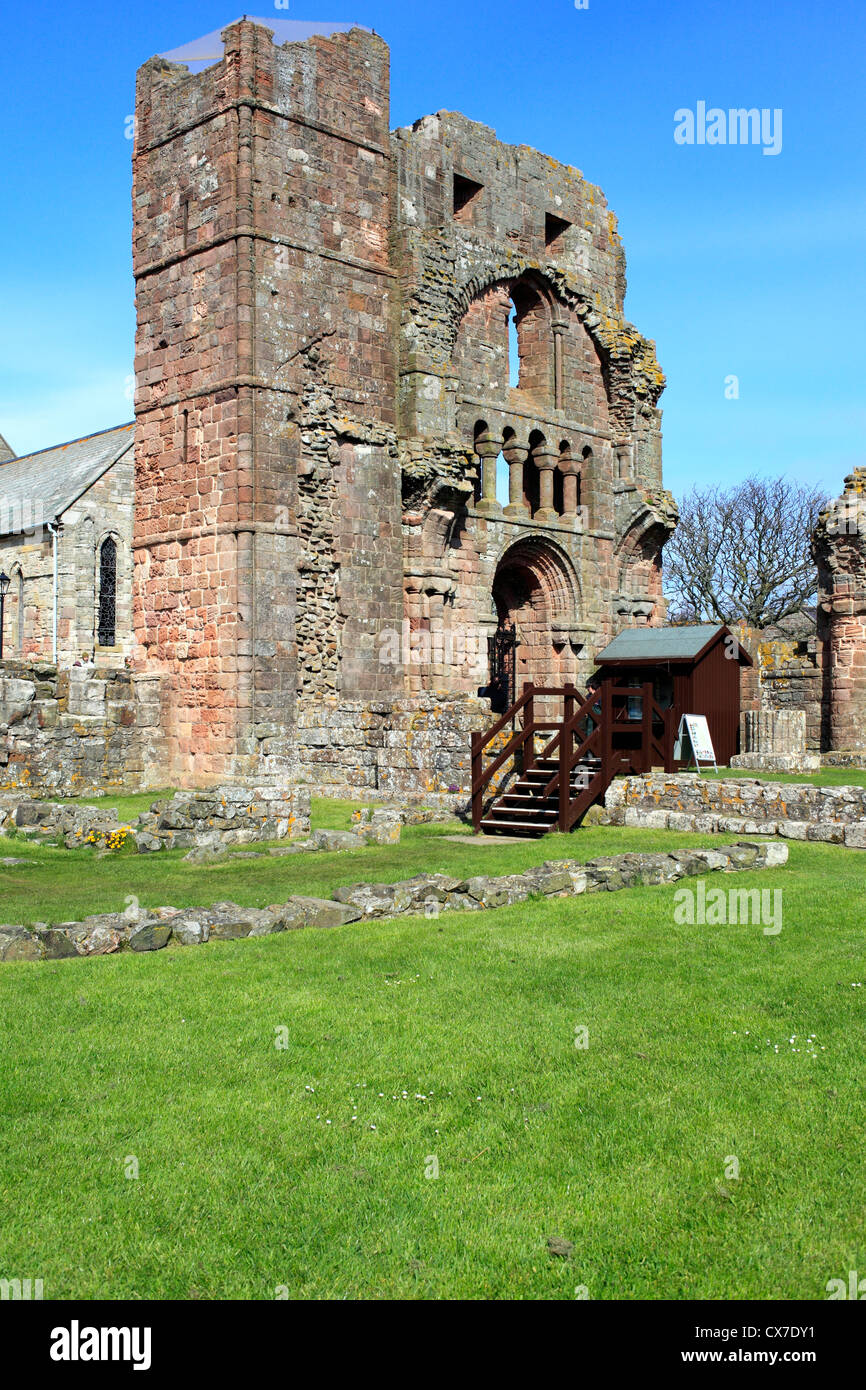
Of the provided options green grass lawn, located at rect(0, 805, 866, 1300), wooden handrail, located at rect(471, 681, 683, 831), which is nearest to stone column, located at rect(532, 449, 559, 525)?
wooden handrail, located at rect(471, 681, 683, 831)

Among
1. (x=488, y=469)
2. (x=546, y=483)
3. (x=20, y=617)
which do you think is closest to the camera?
(x=488, y=469)

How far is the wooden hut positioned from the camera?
2178 centimetres

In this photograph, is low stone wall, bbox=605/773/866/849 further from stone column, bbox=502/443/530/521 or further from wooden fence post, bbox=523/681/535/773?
stone column, bbox=502/443/530/521

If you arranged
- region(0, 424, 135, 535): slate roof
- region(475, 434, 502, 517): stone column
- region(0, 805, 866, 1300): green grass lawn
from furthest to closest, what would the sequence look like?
region(0, 424, 135, 535): slate roof < region(475, 434, 502, 517): stone column < region(0, 805, 866, 1300): green grass lawn

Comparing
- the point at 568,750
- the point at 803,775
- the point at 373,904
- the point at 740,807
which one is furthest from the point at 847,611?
the point at 373,904

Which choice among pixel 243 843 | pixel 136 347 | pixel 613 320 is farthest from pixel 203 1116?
pixel 613 320

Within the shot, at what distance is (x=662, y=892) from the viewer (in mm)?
10773

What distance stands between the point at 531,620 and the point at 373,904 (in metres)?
19.5

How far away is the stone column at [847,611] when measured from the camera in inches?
1029

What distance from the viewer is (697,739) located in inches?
818

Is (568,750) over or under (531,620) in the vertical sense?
under

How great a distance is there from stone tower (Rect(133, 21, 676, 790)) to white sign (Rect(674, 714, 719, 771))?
12.8 ft

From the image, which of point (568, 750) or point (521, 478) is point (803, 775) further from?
point (521, 478)
